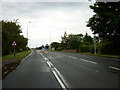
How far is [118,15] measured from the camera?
27766mm

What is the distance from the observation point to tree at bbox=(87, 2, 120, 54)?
30000mm

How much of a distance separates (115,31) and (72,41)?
63.4 m

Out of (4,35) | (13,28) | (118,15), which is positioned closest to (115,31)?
(118,15)

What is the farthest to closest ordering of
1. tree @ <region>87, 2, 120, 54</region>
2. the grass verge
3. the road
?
tree @ <region>87, 2, 120, 54</region> → the grass verge → the road

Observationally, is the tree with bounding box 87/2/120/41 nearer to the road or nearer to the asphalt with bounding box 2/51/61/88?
the road

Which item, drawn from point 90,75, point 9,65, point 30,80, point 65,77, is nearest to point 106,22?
point 9,65

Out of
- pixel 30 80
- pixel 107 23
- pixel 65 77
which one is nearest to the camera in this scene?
pixel 30 80

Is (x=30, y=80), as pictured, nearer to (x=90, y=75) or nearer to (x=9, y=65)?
(x=90, y=75)

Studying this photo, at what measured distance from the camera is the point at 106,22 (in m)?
31.0

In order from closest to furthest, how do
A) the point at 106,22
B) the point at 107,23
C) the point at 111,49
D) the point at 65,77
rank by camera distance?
the point at 65,77
the point at 107,23
the point at 106,22
the point at 111,49

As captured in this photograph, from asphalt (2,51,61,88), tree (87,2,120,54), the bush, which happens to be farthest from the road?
the bush

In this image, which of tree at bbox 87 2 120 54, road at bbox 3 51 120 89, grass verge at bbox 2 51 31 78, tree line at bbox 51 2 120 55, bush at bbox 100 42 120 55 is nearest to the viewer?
road at bbox 3 51 120 89

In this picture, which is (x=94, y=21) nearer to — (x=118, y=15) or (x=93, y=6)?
(x=93, y=6)

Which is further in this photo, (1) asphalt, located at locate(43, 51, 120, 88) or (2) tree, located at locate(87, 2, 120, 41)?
(2) tree, located at locate(87, 2, 120, 41)
